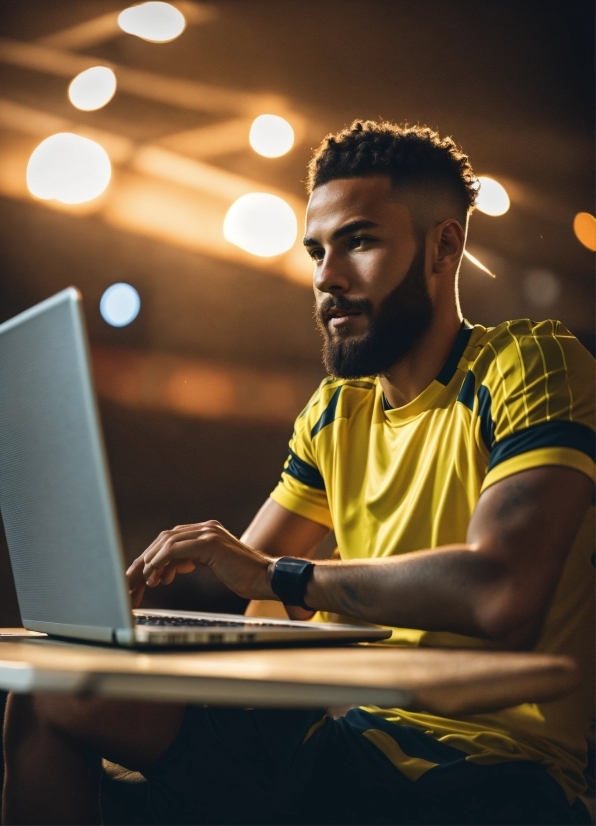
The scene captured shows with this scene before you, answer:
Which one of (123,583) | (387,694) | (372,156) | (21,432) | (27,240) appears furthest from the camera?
(27,240)

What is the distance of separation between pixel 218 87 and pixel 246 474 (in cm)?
137

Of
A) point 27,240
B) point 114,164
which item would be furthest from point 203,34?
point 27,240

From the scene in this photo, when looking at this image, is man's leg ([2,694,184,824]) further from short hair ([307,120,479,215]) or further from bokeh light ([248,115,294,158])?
bokeh light ([248,115,294,158])

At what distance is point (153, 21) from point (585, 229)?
166cm

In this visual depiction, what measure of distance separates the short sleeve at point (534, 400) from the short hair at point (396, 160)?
441 mm

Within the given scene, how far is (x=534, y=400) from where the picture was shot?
1.17m

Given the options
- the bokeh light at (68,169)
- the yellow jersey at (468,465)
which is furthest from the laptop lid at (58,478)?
the bokeh light at (68,169)

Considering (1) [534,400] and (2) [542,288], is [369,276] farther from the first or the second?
(2) [542,288]

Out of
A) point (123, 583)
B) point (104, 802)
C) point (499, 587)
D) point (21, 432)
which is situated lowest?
point (104, 802)

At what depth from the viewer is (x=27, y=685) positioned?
0.66 m

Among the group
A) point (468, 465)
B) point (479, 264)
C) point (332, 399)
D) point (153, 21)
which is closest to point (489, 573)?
point (468, 465)

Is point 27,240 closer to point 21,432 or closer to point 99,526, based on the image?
point 21,432

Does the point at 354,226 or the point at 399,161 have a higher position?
the point at 399,161

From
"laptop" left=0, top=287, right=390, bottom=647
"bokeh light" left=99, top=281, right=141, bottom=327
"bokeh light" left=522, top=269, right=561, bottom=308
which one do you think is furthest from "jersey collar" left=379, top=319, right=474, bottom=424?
"bokeh light" left=99, top=281, right=141, bottom=327
